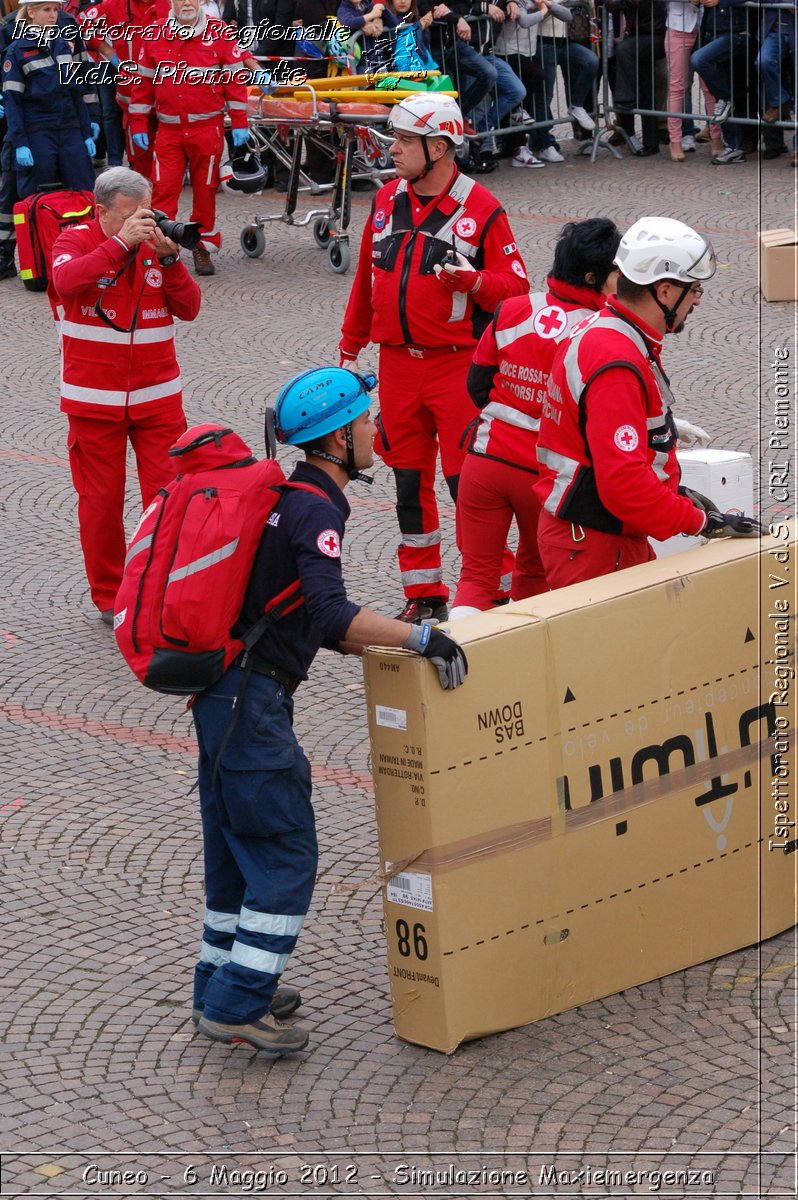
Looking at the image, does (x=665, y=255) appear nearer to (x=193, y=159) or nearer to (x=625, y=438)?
(x=625, y=438)

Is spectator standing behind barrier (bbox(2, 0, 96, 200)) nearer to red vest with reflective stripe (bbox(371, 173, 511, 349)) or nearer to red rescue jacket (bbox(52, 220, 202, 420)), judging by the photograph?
red rescue jacket (bbox(52, 220, 202, 420))

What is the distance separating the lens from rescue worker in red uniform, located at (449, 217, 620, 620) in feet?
18.8

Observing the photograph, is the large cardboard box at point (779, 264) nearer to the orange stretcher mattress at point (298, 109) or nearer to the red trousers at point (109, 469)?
the orange stretcher mattress at point (298, 109)

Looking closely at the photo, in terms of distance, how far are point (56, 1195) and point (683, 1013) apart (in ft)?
5.93

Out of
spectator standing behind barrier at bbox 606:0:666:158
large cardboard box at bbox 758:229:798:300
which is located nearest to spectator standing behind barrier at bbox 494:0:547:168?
spectator standing behind barrier at bbox 606:0:666:158

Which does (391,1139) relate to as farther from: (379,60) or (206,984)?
(379,60)

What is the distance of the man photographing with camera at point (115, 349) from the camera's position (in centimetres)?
707

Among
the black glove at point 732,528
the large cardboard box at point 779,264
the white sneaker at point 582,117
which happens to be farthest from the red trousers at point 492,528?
the white sneaker at point 582,117

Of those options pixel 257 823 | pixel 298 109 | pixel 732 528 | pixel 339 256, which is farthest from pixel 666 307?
pixel 298 109

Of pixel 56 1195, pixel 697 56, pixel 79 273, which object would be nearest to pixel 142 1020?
pixel 56 1195

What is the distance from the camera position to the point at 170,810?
6.05 metres

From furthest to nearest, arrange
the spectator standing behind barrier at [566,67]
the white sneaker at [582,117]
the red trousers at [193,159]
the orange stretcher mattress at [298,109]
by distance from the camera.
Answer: the white sneaker at [582,117]
the spectator standing behind barrier at [566,67]
the red trousers at [193,159]
the orange stretcher mattress at [298,109]

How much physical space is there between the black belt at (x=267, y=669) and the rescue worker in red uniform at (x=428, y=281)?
2860 mm

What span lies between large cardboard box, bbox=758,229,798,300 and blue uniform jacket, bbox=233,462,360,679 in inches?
251
